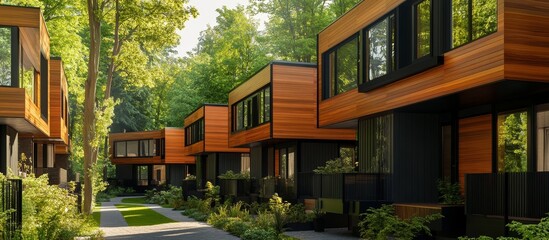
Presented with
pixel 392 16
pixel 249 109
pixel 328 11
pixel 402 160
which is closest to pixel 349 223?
pixel 402 160

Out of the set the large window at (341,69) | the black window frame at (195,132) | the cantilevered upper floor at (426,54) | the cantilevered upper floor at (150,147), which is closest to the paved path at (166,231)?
the cantilevered upper floor at (426,54)

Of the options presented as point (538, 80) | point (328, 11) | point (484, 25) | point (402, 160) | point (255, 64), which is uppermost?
point (328, 11)

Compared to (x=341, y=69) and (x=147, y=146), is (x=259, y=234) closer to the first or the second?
(x=341, y=69)

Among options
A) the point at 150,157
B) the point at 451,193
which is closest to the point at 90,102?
the point at 451,193

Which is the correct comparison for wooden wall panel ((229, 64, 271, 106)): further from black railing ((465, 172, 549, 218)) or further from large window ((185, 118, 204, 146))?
black railing ((465, 172, 549, 218))

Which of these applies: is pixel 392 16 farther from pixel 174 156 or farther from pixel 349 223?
pixel 174 156

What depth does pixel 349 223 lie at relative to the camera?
20.6 metres

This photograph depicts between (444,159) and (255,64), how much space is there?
1413 inches

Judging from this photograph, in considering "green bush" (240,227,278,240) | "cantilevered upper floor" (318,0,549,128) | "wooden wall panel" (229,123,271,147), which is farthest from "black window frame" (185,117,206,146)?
"green bush" (240,227,278,240)

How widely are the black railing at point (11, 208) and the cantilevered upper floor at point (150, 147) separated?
42.1 m

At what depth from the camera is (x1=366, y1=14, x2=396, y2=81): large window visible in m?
17.3

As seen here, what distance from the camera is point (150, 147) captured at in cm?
→ 6212

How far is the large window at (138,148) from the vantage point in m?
61.3

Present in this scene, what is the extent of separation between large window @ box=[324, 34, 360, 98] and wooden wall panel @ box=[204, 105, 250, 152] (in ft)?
57.4
